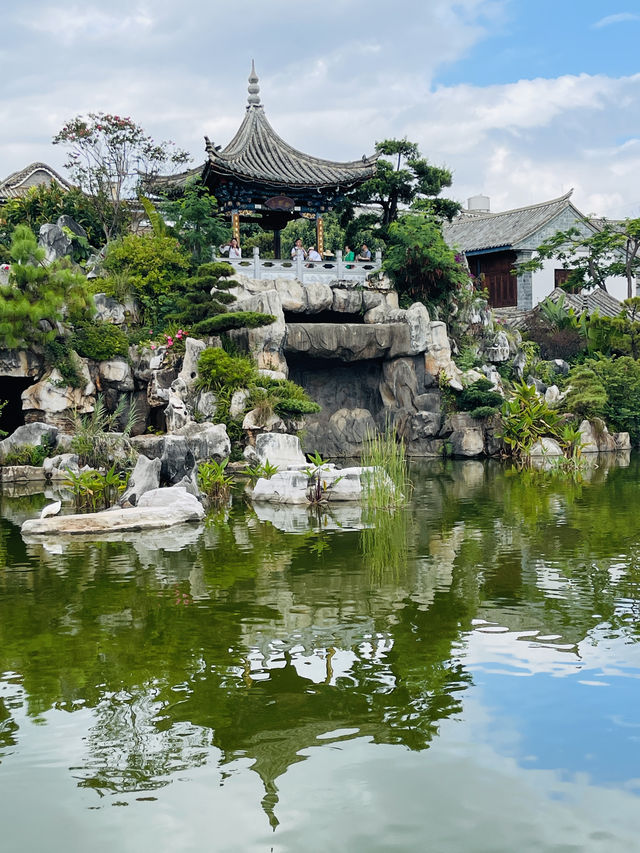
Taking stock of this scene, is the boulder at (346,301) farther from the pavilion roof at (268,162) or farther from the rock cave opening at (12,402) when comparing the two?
the rock cave opening at (12,402)

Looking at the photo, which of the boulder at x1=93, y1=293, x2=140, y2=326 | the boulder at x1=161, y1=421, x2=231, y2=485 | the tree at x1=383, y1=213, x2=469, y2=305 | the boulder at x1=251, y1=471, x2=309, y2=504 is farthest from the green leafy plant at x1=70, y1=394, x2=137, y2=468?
the tree at x1=383, y1=213, x2=469, y2=305

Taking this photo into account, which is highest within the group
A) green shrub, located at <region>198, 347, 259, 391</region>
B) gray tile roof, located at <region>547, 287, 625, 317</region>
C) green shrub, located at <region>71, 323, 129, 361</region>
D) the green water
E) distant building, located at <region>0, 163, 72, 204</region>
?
distant building, located at <region>0, 163, 72, 204</region>

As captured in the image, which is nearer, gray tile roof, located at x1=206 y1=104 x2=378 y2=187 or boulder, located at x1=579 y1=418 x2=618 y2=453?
boulder, located at x1=579 y1=418 x2=618 y2=453

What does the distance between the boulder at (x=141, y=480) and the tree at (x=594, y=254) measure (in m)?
21.9

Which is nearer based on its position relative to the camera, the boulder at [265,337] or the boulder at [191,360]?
the boulder at [191,360]

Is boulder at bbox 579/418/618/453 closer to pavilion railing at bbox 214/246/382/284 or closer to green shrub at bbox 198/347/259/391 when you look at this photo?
pavilion railing at bbox 214/246/382/284

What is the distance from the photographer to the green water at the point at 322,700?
421cm

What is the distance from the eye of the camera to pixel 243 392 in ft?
66.2

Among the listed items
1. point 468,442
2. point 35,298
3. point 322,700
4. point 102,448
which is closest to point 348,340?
point 468,442

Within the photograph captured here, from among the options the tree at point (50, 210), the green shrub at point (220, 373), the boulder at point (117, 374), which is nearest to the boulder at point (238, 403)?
the green shrub at point (220, 373)

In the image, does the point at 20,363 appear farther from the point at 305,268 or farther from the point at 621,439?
the point at 621,439

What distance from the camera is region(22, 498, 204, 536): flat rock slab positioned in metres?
11.8

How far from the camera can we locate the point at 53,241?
2425 cm

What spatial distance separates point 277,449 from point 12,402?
31.6 ft
